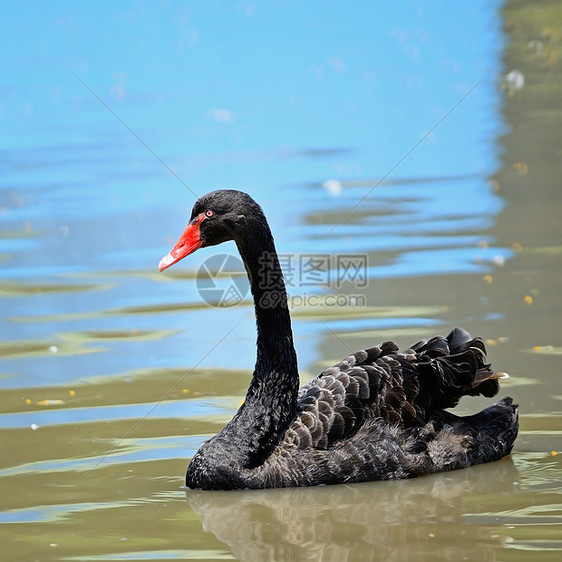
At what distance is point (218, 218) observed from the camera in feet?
24.0

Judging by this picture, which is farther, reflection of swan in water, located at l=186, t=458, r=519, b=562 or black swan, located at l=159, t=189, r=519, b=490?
black swan, located at l=159, t=189, r=519, b=490

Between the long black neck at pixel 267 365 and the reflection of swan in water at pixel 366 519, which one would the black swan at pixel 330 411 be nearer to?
the long black neck at pixel 267 365

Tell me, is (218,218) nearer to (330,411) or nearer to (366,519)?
(330,411)

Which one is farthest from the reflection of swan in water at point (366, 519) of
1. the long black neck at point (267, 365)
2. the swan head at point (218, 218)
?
the swan head at point (218, 218)

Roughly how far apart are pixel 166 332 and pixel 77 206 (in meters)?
5.53

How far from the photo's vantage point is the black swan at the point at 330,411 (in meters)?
7.25

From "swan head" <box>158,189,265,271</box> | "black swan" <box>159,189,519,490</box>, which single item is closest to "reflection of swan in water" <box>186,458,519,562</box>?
"black swan" <box>159,189,519,490</box>

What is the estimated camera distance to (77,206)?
15.5 metres

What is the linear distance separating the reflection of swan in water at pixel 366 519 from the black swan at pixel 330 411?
11 centimetres

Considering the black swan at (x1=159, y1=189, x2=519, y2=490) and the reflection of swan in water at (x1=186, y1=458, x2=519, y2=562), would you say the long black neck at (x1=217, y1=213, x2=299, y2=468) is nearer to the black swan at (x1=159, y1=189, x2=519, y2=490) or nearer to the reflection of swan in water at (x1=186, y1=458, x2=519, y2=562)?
the black swan at (x1=159, y1=189, x2=519, y2=490)

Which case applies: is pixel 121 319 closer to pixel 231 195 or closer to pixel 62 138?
pixel 231 195

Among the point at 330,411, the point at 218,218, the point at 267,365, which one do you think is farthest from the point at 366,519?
the point at 218,218

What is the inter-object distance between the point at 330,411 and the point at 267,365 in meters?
0.51

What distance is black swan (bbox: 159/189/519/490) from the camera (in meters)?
7.25
